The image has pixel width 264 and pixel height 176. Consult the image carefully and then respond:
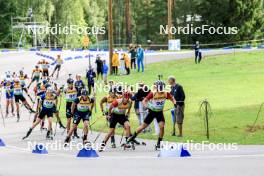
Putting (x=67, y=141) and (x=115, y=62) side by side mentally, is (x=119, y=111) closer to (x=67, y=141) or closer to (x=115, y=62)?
(x=67, y=141)

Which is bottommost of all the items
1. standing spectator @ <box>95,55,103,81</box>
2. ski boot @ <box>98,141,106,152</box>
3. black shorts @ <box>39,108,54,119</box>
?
ski boot @ <box>98,141,106,152</box>

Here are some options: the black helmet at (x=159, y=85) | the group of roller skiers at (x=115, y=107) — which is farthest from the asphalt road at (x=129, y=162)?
the black helmet at (x=159, y=85)

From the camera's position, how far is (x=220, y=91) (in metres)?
33.8

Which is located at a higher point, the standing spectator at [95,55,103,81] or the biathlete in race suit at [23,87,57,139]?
the standing spectator at [95,55,103,81]

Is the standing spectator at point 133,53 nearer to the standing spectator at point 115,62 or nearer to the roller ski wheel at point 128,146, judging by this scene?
the standing spectator at point 115,62

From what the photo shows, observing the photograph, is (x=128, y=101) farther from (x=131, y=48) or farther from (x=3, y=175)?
(x=131, y=48)

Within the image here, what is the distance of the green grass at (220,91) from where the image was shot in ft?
70.5

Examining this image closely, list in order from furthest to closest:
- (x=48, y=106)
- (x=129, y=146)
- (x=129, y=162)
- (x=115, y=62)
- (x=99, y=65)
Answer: (x=115, y=62)
(x=99, y=65)
(x=48, y=106)
(x=129, y=146)
(x=129, y=162)

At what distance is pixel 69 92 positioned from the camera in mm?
21516

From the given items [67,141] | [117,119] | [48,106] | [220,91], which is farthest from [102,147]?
[220,91]

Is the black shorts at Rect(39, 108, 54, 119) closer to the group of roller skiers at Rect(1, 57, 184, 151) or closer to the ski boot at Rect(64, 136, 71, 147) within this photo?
the group of roller skiers at Rect(1, 57, 184, 151)

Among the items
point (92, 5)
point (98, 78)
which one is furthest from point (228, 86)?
point (92, 5)

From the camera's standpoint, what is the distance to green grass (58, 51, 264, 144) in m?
21.5

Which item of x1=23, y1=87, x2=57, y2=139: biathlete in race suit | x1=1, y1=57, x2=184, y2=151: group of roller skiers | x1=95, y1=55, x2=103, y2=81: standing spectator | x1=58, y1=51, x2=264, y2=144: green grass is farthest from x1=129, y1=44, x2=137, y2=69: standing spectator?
x1=23, y1=87, x2=57, y2=139: biathlete in race suit
